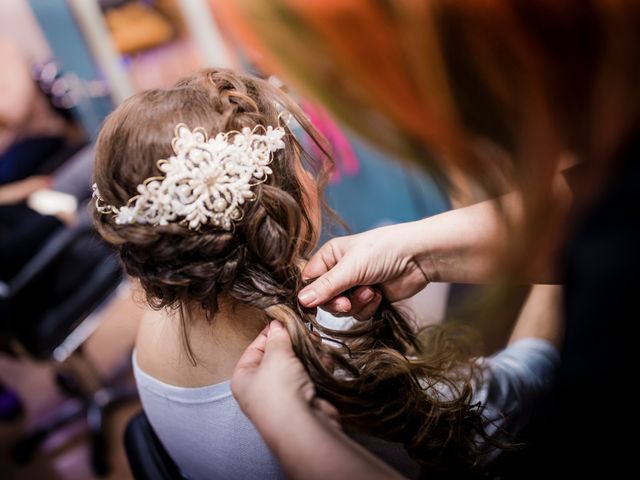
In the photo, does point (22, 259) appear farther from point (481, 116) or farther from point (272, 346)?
point (481, 116)

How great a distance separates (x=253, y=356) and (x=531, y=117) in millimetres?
541

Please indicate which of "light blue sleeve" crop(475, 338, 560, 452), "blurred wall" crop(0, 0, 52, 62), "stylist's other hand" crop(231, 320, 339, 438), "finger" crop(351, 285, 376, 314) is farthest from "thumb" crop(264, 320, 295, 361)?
"blurred wall" crop(0, 0, 52, 62)

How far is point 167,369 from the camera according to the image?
93 centimetres

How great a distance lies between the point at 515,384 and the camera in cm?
113

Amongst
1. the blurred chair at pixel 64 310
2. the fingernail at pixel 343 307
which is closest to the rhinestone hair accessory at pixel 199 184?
the fingernail at pixel 343 307

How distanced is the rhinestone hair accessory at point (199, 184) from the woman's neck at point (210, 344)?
0.20 metres

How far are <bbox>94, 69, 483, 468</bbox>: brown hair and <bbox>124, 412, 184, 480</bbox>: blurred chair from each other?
0.30 m

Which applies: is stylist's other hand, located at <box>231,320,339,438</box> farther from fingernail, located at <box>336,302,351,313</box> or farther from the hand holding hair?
fingernail, located at <box>336,302,351,313</box>

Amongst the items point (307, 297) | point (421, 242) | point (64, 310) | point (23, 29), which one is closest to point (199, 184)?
point (307, 297)

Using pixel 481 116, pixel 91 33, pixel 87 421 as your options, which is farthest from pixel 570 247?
pixel 91 33

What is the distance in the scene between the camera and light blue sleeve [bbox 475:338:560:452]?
3.53 ft

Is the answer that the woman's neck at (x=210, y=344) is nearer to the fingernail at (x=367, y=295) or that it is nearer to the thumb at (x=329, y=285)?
the thumb at (x=329, y=285)

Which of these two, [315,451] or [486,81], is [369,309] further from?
Result: [486,81]

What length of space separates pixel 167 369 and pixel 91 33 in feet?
9.15
